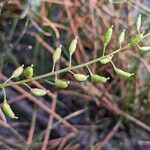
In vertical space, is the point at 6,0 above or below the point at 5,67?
above

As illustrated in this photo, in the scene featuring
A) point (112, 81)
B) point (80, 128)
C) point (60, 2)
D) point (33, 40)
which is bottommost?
point (80, 128)

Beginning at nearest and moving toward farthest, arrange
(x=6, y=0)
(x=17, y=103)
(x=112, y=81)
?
1. (x=6, y=0)
2. (x=17, y=103)
3. (x=112, y=81)

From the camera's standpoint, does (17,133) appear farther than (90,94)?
No

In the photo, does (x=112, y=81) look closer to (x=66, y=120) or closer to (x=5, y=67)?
(x=66, y=120)

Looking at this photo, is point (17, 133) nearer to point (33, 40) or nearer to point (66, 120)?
point (66, 120)

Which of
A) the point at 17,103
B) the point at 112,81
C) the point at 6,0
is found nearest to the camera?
the point at 6,0

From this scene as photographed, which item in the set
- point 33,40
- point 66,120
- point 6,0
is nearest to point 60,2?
point 33,40
